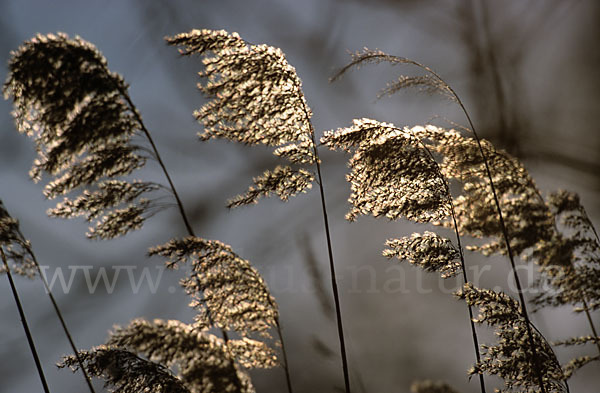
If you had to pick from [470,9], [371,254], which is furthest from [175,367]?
[470,9]

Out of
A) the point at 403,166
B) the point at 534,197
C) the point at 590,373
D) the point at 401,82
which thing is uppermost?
the point at 401,82

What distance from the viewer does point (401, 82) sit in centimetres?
132

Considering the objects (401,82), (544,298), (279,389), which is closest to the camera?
(544,298)

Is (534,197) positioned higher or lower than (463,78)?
lower

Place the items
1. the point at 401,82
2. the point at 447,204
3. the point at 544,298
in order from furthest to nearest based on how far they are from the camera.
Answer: the point at 447,204 < the point at 401,82 < the point at 544,298

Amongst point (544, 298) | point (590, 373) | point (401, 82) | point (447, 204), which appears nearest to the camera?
point (544, 298)

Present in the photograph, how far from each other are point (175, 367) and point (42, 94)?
88 cm

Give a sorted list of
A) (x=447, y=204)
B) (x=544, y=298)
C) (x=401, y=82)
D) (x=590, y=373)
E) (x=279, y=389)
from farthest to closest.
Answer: (x=279, y=389) < (x=590, y=373) < (x=447, y=204) < (x=401, y=82) < (x=544, y=298)

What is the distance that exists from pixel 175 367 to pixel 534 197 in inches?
48.6

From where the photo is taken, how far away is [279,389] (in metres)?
2.36

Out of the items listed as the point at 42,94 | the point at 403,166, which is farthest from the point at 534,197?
the point at 42,94

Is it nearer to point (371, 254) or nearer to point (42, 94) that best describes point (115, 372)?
point (42, 94)

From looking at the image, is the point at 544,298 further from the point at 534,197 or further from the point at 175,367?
the point at 175,367

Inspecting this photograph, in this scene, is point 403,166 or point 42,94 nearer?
point 42,94
